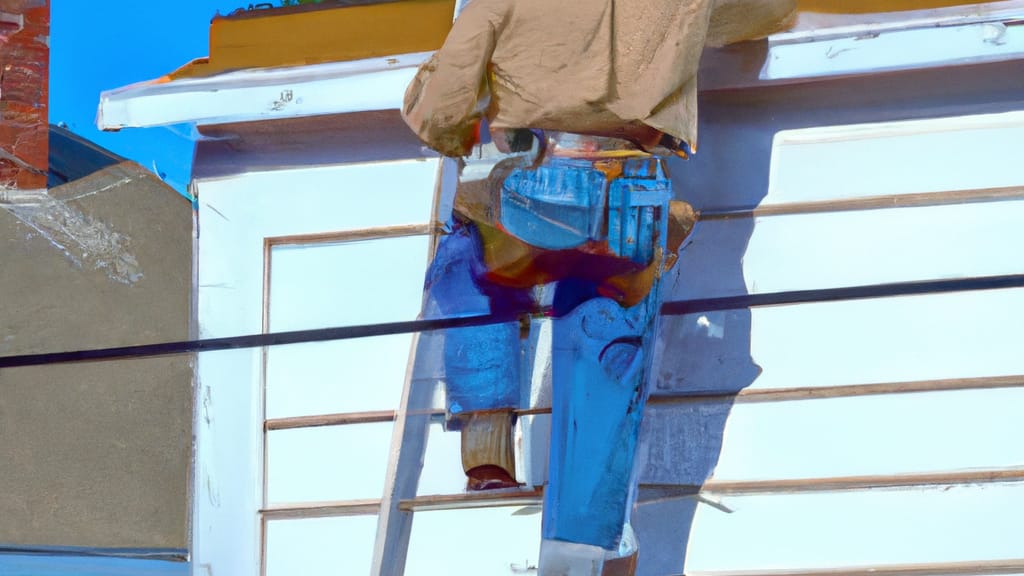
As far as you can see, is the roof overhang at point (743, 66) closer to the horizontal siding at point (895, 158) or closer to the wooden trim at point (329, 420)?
the horizontal siding at point (895, 158)

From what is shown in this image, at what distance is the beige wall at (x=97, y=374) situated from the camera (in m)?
2.27

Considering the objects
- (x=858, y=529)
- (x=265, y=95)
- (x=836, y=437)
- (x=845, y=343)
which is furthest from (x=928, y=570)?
(x=265, y=95)

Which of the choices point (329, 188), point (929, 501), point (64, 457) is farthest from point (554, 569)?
point (64, 457)

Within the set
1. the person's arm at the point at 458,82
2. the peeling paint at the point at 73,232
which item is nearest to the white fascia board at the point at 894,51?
the person's arm at the point at 458,82

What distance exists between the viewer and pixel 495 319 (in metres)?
2.07

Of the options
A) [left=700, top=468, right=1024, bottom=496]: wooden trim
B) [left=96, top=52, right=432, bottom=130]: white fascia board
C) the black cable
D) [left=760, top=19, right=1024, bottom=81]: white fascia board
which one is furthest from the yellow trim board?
[left=700, top=468, right=1024, bottom=496]: wooden trim

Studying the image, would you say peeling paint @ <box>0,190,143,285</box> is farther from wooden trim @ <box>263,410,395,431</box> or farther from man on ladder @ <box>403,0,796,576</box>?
man on ladder @ <box>403,0,796,576</box>

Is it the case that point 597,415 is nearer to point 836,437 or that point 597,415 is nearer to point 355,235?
point 836,437

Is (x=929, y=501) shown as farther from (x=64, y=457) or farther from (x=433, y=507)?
(x=64, y=457)

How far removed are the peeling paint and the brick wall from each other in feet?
0.10

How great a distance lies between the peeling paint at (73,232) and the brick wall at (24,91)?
31 mm

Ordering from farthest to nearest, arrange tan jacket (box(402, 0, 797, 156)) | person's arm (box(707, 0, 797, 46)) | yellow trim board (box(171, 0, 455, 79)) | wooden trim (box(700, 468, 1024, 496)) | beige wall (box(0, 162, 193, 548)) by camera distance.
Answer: beige wall (box(0, 162, 193, 548))
yellow trim board (box(171, 0, 455, 79))
wooden trim (box(700, 468, 1024, 496))
person's arm (box(707, 0, 797, 46))
tan jacket (box(402, 0, 797, 156))

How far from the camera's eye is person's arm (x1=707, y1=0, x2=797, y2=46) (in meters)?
1.93

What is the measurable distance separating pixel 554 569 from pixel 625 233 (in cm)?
53
